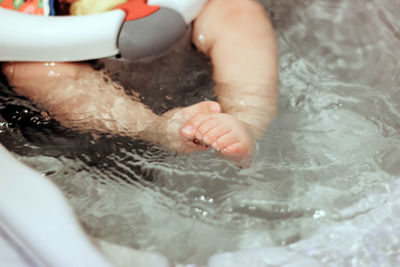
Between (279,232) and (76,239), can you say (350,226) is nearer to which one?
(279,232)

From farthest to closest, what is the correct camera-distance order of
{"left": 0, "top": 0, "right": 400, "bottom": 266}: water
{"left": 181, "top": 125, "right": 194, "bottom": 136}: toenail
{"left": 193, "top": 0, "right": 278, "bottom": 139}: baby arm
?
{"left": 193, "top": 0, "right": 278, "bottom": 139}: baby arm < {"left": 181, "top": 125, "right": 194, "bottom": 136}: toenail < {"left": 0, "top": 0, "right": 400, "bottom": 266}: water

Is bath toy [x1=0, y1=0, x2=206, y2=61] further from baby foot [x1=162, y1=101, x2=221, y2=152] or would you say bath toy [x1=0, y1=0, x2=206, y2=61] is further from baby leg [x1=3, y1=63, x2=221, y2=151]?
baby foot [x1=162, y1=101, x2=221, y2=152]

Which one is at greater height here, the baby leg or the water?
the baby leg

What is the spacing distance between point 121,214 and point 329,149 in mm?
342

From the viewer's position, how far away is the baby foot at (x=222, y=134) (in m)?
0.67

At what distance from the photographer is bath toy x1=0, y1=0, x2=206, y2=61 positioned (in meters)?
0.80

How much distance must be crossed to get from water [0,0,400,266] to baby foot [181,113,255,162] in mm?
34

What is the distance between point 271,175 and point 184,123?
155 millimetres

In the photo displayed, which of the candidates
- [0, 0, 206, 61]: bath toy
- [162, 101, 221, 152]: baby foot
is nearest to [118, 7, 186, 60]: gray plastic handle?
[0, 0, 206, 61]: bath toy

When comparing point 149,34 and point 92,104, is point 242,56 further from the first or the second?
point 92,104

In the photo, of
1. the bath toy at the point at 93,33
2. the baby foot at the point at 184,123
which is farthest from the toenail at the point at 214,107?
the bath toy at the point at 93,33

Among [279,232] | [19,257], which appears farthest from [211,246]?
[19,257]

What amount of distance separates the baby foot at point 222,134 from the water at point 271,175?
3 centimetres

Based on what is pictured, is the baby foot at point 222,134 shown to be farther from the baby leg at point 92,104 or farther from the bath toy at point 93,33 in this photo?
the bath toy at point 93,33
